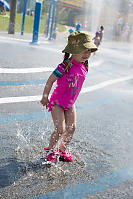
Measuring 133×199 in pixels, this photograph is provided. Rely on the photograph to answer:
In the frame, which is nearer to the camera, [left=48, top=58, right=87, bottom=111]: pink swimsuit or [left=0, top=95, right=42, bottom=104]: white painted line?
[left=48, top=58, right=87, bottom=111]: pink swimsuit

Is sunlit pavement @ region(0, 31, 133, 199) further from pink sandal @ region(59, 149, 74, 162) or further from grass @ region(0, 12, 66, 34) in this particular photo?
grass @ region(0, 12, 66, 34)

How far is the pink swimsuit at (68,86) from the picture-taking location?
3389 mm

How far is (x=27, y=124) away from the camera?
4410 mm

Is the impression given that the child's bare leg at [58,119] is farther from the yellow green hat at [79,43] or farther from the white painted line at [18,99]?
the white painted line at [18,99]

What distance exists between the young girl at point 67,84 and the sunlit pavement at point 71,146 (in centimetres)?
30

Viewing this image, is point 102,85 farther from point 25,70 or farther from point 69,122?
point 69,122

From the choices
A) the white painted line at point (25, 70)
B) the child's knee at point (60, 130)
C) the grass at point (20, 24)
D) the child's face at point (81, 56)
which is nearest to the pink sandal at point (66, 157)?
the child's knee at point (60, 130)

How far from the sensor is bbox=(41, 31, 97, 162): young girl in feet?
10.9

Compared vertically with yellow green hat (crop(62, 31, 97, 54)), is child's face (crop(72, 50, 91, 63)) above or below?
below

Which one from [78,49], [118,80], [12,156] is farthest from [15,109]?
[118,80]

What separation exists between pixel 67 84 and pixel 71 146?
89 centimetres

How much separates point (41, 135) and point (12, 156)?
76 centimetres

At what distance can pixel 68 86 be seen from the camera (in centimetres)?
341

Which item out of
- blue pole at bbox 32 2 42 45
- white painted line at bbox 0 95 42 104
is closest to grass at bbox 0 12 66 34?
blue pole at bbox 32 2 42 45
